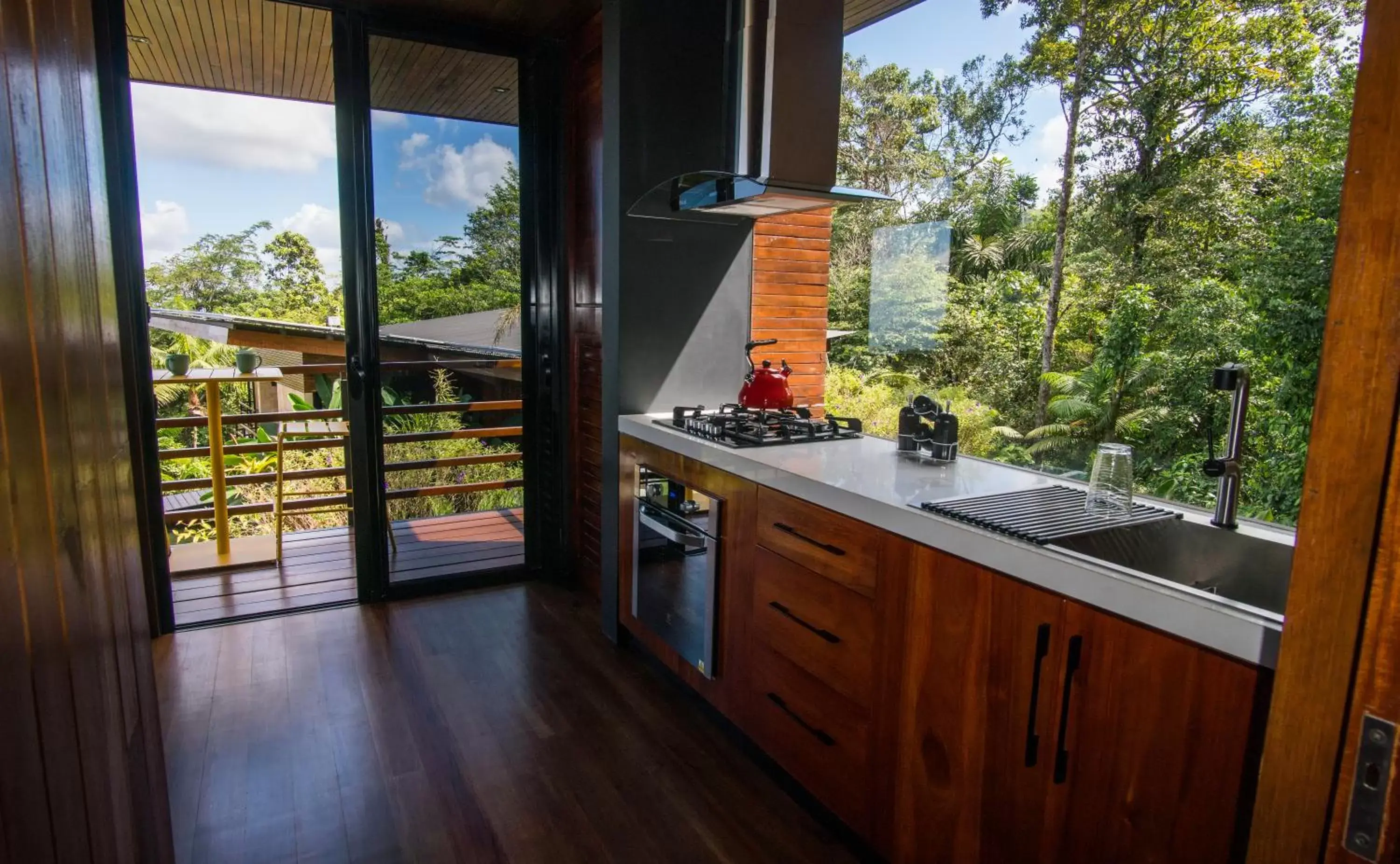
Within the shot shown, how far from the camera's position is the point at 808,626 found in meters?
1.97

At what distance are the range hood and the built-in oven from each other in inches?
39.8

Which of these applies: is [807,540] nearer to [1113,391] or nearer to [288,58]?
[1113,391]

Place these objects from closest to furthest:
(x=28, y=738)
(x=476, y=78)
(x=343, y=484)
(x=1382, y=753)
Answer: (x=28, y=738), (x=1382, y=753), (x=476, y=78), (x=343, y=484)

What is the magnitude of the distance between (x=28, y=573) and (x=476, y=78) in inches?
143

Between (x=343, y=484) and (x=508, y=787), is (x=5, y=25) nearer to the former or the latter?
(x=508, y=787)

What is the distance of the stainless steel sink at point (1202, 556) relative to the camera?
1420mm

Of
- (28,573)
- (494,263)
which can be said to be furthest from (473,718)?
(28,573)

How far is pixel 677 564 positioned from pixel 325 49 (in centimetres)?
290

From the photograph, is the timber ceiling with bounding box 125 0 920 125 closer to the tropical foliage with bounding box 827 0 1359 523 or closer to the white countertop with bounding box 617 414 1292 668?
the tropical foliage with bounding box 827 0 1359 523

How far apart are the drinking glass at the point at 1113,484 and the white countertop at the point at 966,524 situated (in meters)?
0.13

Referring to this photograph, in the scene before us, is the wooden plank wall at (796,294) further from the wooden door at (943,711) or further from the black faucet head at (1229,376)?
the black faucet head at (1229,376)

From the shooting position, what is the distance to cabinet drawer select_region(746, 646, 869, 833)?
1.83 m

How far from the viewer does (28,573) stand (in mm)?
418

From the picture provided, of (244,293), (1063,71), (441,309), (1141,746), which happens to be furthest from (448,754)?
(244,293)
